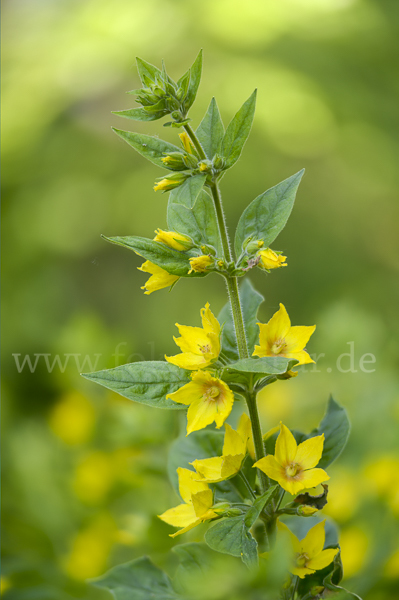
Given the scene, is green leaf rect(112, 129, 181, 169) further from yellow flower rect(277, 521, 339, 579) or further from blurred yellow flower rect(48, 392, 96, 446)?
blurred yellow flower rect(48, 392, 96, 446)

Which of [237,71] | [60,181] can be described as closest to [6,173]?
[60,181]

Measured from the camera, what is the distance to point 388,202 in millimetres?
1982

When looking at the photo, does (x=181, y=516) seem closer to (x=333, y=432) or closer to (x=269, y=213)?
(x=333, y=432)

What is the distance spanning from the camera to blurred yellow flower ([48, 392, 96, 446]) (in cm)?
106

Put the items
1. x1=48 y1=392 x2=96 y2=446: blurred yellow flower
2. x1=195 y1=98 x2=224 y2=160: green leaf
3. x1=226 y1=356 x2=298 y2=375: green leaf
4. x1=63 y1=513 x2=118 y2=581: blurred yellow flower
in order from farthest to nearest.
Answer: x1=48 y1=392 x2=96 y2=446: blurred yellow flower, x1=63 y1=513 x2=118 y2=581: blurred yellow flower, x1=195 y1=98 x2=224 y2=160: green leaf, x1=226 y1=356 x2=298 y2=375: green leaf

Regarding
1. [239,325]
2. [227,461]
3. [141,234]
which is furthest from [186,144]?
[141,234]

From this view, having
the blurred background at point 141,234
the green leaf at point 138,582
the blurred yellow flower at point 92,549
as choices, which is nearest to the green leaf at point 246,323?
the green leaf at point 138,582

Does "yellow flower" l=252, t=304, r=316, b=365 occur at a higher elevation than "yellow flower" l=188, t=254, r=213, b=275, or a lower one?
lower

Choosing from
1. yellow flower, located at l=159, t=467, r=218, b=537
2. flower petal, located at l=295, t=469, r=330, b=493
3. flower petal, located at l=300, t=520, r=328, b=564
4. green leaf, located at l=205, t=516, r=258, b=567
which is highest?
flower petal, located at l=295, t=469, r=330, b=493

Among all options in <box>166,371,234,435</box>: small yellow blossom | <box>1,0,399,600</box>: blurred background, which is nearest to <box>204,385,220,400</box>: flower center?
<box>166,371,234,435</box>: small yellow blossom

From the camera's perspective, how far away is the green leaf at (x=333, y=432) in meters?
0.46

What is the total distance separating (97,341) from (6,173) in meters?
1.13

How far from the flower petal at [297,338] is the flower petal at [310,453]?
0.07 m

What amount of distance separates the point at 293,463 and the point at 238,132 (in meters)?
0.27
